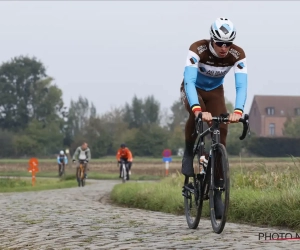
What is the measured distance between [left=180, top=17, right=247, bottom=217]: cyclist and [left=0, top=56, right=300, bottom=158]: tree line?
6930cm

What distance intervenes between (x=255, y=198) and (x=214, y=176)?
2.85 meters

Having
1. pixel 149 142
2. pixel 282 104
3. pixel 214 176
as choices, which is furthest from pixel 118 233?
pixel 149 142

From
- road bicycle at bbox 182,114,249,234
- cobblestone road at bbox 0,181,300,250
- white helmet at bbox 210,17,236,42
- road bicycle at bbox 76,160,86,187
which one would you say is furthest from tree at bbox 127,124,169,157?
white helmet at bbox 210,17,236,42

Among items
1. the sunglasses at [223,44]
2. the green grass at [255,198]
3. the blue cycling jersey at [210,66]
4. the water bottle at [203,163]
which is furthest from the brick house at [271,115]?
the sunglasses at [223,44]

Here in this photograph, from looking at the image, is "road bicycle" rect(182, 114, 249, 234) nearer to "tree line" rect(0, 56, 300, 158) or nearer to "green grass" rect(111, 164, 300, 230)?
"green grass" rect(111, 164, 300, 230)

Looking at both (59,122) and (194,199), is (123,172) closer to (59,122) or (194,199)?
(194,199)

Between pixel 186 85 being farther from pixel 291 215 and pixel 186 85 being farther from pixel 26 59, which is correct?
pixel 26 59

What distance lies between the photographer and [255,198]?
10617 millimetres

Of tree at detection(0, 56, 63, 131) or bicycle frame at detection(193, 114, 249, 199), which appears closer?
bicycle frame at detection(193, 114, 249, 199)

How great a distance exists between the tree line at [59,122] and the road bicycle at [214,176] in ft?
227

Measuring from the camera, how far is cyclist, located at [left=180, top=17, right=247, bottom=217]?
25.9ft

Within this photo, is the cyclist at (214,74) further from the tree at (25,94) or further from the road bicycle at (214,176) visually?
the tree at (25,94)

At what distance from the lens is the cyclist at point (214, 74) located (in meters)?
7.89

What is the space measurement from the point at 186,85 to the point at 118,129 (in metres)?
92.4
